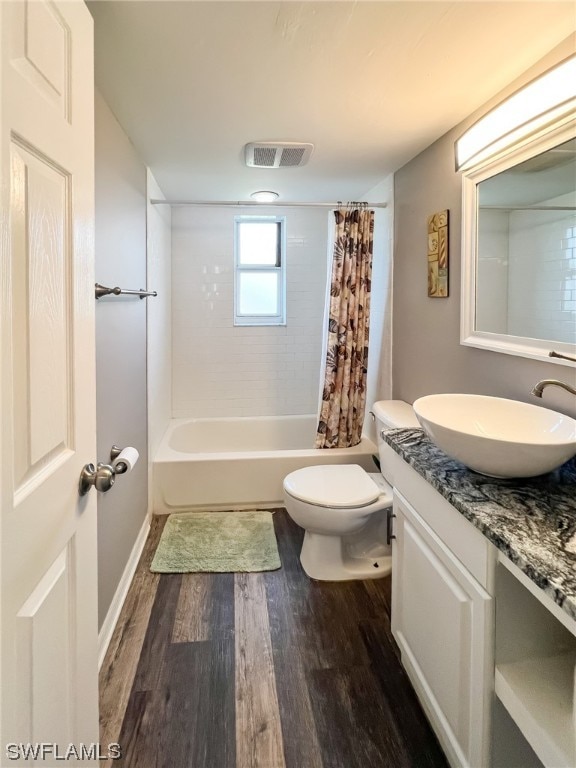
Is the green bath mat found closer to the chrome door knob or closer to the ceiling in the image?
the chrome door knob

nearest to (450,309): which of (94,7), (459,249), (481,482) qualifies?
(459,249)

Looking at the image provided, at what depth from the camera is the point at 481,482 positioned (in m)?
1.19

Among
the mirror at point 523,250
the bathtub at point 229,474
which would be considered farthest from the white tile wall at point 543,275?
the bathtub at point 229,474

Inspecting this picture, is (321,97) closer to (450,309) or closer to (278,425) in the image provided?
(450,309)

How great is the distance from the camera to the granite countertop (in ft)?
2.62

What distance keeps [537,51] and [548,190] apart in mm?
426

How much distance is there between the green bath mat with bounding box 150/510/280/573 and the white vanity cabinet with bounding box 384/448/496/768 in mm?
930

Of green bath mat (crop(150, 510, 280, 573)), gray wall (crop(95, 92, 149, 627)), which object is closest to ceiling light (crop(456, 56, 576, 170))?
gray wall (crop(95, 92, 149, 627))

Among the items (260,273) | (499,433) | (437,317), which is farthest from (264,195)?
(499,433)

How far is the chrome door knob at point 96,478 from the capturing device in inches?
38.4

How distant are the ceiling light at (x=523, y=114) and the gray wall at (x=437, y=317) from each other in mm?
176

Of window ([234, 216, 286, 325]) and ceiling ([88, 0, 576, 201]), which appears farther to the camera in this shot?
window ([234, 216, 286, 325])

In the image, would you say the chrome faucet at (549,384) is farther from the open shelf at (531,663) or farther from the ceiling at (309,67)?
the ceiling at (309,67)

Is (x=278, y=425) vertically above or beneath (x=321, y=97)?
beneath
